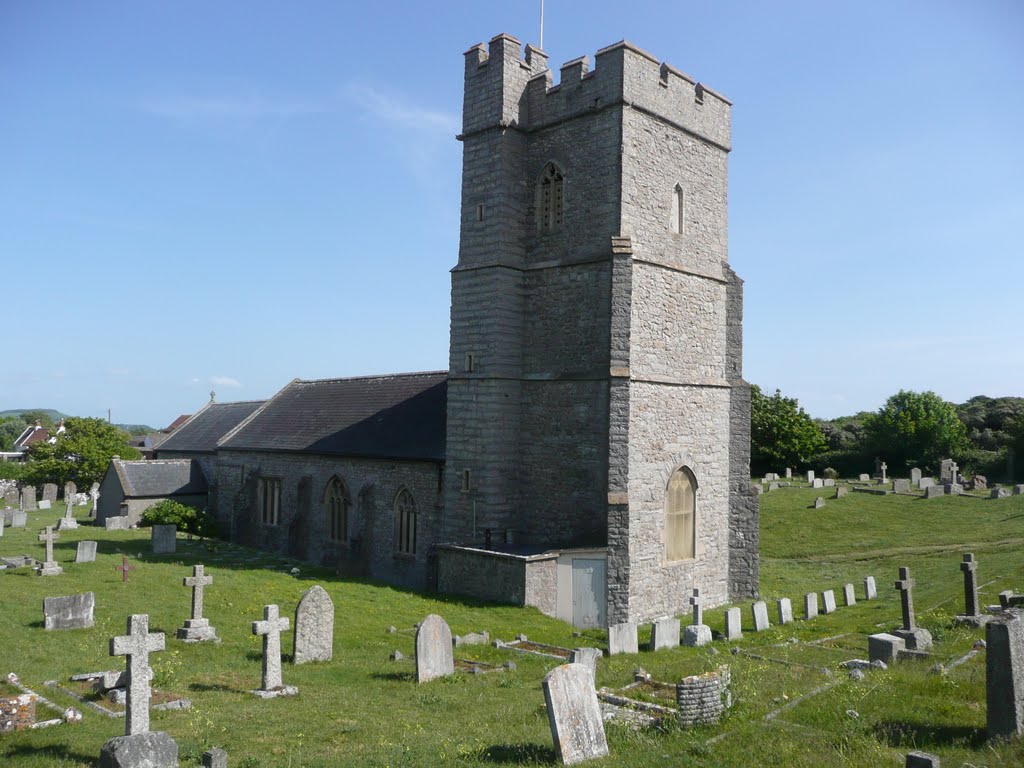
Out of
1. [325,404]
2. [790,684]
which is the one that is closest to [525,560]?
[790,684]

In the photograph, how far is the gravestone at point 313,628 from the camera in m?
13.7

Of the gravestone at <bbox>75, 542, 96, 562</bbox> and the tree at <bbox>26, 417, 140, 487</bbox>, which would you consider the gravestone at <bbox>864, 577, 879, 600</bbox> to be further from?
the tree at <bbox>26, 417, 140, 487</bbox>

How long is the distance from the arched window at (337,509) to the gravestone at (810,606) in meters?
16.0

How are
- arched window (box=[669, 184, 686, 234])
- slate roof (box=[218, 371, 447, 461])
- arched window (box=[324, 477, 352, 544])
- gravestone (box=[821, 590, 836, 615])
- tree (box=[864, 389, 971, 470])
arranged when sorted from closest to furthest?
gravestone (box=[821, 590, 836, 615]) → arched window (box=[669, 184, 686, 234]) → slate roof (box=[218, 371, 447, 461]) → arched window (box=[324, 477, 352, 544]) → tree (box=[864, 389, 971, 470])

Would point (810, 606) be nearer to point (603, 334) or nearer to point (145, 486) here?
point (603, 334)

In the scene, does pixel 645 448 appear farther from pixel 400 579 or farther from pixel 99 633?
pixel 99 633

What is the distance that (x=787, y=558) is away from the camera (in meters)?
29.4

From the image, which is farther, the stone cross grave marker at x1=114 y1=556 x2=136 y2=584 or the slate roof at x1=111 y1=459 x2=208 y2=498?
the slate roof at x1=111 y1=459 x2=208 y2=498

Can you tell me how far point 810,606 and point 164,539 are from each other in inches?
828

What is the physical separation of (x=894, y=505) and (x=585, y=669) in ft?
101

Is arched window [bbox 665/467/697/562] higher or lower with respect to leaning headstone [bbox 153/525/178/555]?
higher

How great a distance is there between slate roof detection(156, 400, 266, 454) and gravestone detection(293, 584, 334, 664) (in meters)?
24.5

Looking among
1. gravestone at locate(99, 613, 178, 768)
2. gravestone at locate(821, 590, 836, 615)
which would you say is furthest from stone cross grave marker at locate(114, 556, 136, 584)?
gravestone at locate(821, 590, 836, 615)

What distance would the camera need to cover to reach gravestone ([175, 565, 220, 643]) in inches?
585
